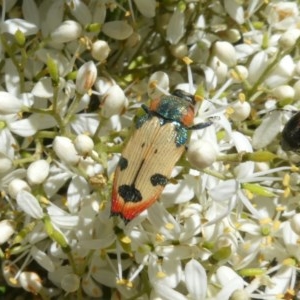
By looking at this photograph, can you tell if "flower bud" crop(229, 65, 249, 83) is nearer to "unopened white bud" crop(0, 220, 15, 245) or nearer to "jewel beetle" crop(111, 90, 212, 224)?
"jewel beetle" crop(111, 90, 212, 224)

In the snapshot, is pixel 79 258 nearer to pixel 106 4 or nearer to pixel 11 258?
pixel 11 258

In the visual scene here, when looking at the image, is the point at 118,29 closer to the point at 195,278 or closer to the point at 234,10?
the point at 234,10

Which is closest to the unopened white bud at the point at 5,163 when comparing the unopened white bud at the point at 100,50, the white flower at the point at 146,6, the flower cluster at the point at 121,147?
the flower cluster at the point at 121,147

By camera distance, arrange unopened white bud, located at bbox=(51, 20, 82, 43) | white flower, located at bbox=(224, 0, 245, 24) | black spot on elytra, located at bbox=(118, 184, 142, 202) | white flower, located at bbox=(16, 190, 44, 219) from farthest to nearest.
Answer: white flower, located at bbox=(224, 0, 245, 24) → unopened white bud, located at bbox=(51, 20, 82, 43) → white flower, located at bbox=(16, 190, 44, 219) → black spot on elytra, located at bbox=(118, 184, 142, 202)

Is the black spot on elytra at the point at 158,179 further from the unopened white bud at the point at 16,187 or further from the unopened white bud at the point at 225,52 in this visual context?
the unopened white bud at the point at 225,52

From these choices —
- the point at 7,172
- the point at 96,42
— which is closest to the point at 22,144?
the point at 7,172

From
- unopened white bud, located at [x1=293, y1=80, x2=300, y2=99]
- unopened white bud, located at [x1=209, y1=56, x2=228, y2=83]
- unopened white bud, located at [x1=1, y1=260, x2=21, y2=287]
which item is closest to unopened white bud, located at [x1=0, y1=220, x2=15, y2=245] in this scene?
unopened white bud, located at [x1=1, y1=260, x2=21, y2=287]

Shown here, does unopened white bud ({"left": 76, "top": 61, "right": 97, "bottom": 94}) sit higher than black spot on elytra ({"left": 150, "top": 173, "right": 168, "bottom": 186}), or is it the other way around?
unopened white bud ({"left": 76, "top": 61, "right": 97, "bottom": 94})
